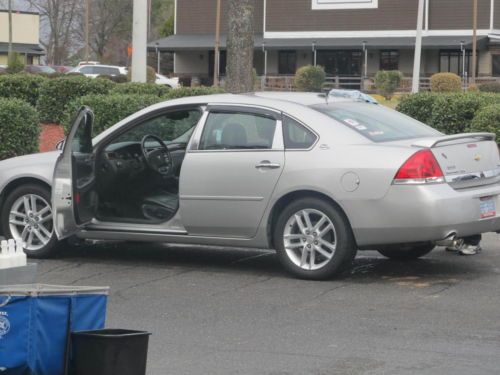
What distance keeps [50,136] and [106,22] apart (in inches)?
2421

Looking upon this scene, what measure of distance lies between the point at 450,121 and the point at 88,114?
888cm

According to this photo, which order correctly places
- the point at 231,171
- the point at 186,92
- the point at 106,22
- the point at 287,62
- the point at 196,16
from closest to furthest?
the point at 231,171 → the point at 186,92 → the point at 287,62 → the point at 196,16 → the point at 106,22

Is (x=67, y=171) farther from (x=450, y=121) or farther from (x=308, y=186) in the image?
(x=450, y=121)

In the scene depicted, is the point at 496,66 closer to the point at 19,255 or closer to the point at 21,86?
the point at 21,86

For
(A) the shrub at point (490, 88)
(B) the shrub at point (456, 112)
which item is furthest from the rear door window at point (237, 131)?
(A) the shrub at point (490, 88)

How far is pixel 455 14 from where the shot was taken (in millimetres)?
56750

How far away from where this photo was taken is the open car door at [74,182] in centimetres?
948

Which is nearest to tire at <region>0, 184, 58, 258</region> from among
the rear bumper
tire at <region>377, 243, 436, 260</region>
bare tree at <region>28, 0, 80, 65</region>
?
the rear bumper

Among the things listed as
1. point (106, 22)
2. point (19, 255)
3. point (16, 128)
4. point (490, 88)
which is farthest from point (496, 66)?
point (19, 255)

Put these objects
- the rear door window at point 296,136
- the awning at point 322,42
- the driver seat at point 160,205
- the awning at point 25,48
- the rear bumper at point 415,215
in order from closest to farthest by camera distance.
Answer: the rear bumper at point 415,215, the rear door window at point 296,136, the driver seat at point 160,205, the awning at point 322,42, the awning at point 25,48

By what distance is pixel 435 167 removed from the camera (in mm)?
8570

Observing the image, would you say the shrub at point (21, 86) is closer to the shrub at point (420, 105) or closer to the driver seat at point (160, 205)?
the shrub at point (420, 105)

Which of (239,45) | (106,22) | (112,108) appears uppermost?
(106,22)

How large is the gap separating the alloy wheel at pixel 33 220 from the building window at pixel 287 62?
2074 inches
